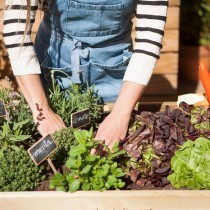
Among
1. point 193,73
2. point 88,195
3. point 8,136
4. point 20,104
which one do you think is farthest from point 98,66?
point 193,73

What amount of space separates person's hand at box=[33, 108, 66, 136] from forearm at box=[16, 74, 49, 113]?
0.02 meters

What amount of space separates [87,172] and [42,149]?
164mm

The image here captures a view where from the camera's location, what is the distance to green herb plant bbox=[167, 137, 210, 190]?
1.69 m

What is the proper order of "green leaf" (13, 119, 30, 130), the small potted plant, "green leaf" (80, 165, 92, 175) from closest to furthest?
"green leaf" (80, 165, 92, 175), "green leaf" (13, 119, 30, 130), the small potted plant

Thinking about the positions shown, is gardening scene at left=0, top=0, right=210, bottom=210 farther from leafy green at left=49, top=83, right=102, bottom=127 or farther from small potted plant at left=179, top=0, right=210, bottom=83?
small potted plant at left=179, top=0, right=210, bottom=83

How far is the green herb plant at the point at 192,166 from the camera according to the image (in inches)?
66.5

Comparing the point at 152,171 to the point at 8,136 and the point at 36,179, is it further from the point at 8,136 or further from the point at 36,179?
the point at 8,136

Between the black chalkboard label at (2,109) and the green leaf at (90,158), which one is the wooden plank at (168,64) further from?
the green leaf at (90,158)

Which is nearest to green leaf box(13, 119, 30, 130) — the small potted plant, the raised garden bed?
the raised garden bed

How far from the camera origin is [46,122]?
6.37 ft

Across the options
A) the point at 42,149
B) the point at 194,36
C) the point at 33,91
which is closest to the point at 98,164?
the point at 42,149

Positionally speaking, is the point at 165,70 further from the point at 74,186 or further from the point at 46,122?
the point at 74,186

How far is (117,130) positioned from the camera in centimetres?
191

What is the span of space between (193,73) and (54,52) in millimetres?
2660
